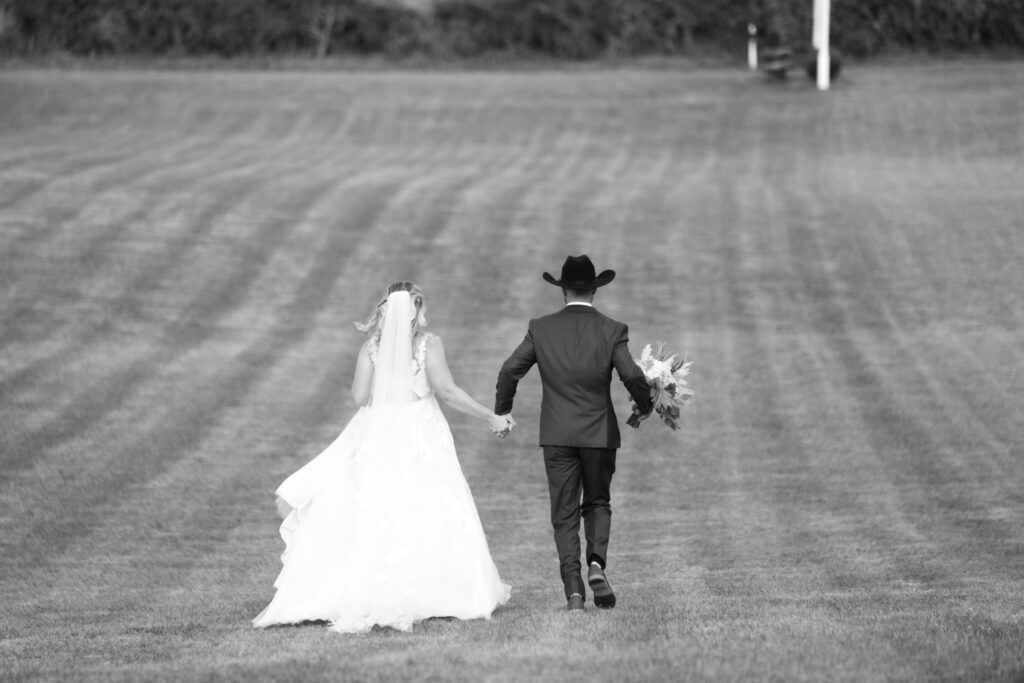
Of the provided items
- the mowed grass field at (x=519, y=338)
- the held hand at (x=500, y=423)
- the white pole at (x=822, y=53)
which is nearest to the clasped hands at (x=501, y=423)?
the held hand at (x=500, y=423)

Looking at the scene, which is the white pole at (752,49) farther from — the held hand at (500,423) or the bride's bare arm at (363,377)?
the bride's bare arm at (363,377)

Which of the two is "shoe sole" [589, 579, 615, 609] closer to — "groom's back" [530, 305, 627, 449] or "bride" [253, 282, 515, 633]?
"bride" [253, 282, 515, 633]

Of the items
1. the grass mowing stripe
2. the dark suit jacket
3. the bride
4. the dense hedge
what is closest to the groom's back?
the dark suit jacket

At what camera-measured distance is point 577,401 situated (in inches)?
367

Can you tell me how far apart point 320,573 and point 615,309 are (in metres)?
12.8

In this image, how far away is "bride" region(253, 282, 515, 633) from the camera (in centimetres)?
903

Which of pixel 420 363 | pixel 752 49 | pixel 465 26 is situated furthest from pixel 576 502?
pixel 465 26

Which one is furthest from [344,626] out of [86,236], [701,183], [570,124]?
[570,124]

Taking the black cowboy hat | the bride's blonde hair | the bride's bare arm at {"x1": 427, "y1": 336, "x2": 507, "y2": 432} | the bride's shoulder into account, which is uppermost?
the black cowboy hat

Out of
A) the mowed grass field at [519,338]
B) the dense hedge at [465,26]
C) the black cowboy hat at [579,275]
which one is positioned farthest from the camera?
the dense hedge at [465,26]

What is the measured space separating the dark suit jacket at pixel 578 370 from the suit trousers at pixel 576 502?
111 millimetres

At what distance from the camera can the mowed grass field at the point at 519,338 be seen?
8.65 metres

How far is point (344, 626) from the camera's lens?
8.88 meters

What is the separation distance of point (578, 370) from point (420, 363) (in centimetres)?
98
